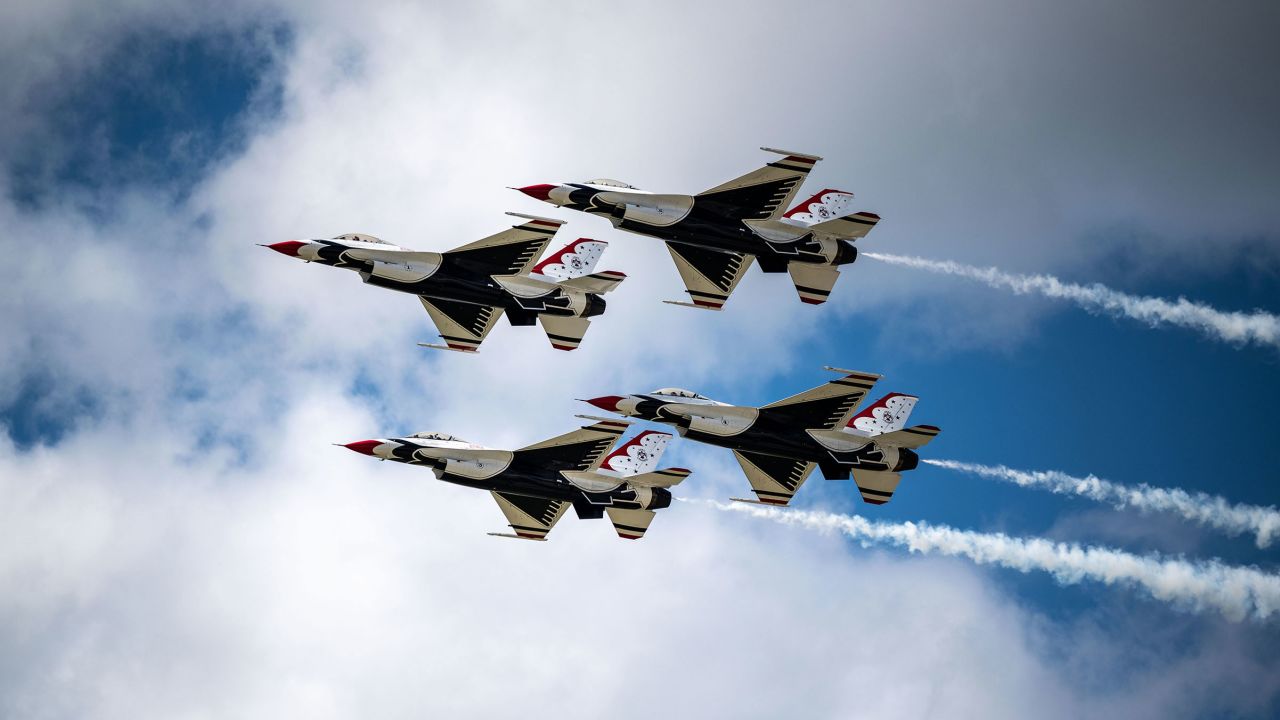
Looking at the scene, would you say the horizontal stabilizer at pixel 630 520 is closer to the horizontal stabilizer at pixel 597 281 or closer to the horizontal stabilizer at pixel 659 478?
the horizontal stabilizer at pixel 659 478

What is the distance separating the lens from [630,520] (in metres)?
106

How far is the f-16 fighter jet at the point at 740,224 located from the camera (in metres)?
106

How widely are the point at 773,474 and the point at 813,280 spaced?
9.54 meters

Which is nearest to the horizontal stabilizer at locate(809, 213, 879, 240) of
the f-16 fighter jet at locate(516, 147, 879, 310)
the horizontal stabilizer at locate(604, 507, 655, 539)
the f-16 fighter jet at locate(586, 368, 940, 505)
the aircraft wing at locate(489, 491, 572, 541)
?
the f-16 fighter jet at locate(516, 147, 879, 310)

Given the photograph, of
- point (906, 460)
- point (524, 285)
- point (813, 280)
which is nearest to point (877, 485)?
point (906, 460)

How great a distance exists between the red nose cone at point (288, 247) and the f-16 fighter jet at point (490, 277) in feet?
0.15

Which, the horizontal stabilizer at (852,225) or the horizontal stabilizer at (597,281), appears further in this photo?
the horizontal stabilizer at (852,225)

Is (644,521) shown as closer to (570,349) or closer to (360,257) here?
(570,349)

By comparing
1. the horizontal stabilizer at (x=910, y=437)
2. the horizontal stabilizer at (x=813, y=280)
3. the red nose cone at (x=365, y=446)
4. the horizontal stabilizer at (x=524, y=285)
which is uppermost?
the horizontal stabilizer at (x=813, y=280)

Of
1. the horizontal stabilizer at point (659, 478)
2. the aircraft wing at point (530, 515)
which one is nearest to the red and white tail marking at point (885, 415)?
the horizontal stabilizer at point (659, 478)

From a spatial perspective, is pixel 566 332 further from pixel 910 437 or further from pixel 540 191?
pixel 910 437

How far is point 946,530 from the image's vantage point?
116500 mm

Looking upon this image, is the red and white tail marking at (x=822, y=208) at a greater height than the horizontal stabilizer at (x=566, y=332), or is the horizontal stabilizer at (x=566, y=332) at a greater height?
the red and white tail marking at (x=822, y=208)

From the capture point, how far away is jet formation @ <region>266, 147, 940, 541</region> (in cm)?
10544
